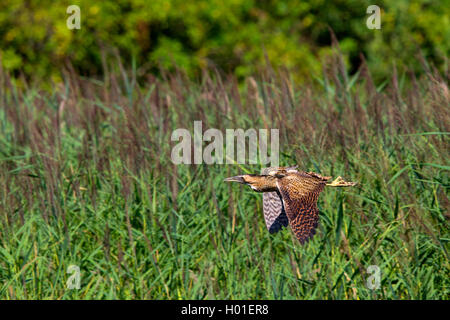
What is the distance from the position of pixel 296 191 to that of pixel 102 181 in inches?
53.5

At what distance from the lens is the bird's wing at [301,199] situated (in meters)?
2.27

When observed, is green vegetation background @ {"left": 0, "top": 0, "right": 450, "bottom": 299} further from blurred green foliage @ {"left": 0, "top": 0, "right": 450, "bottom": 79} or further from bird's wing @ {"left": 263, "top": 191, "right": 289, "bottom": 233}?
blurred green foliage @ {"left": 0, "top": 0, "right": 450, "bottom": 79}

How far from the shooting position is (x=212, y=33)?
8945mm

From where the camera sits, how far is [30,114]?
13.6ft

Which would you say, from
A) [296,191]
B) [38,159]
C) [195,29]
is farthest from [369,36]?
[296,191]

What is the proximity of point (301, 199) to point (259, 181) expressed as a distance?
0.52 ft

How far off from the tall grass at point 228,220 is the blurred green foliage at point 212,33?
4847 mm

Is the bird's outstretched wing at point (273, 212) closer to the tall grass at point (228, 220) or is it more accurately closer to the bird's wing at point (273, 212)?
the bird's wing at point (273, 212)

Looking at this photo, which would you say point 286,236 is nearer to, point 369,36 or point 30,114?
point 30,114
